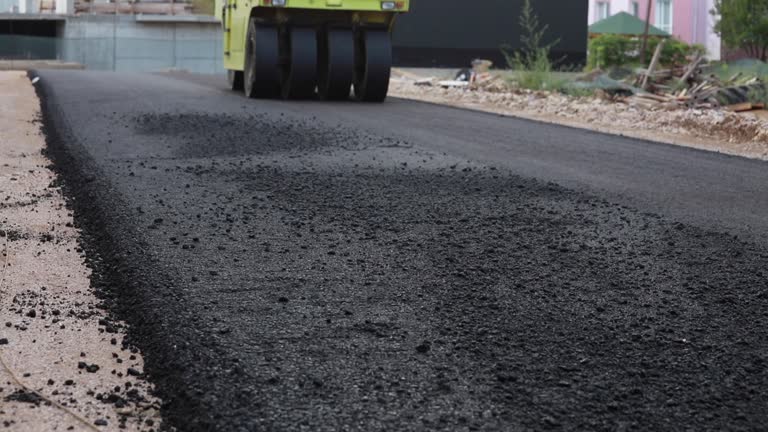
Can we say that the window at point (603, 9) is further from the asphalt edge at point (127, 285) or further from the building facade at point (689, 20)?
the asphalt edge at point (127, 285)

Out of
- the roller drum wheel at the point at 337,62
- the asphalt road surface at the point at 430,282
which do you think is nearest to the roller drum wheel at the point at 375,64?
the roller drum wheel at the point at 337,62

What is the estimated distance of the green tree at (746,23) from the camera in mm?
35062

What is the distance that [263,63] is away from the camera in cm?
1534

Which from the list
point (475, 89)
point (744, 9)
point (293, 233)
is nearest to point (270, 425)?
point (293, 233)

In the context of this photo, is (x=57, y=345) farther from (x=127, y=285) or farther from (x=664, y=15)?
(x=664, y=15)

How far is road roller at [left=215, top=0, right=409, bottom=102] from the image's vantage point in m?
15.4

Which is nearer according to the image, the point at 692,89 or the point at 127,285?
the point at 127,285

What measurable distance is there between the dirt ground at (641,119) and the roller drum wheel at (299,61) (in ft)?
9.29

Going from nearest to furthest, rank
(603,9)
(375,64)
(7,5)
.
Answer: (375,64) < (603,9) < (7,5)

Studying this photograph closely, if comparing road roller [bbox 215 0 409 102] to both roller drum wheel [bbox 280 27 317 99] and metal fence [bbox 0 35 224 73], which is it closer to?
roller drum wheel [bbox 280 27 317 99]

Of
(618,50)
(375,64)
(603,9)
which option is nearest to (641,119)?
(375,64)

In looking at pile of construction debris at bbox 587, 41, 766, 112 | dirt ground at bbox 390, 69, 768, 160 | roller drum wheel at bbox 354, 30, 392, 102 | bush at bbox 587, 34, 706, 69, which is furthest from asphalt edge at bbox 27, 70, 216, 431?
bush at bbox 587, 34, 706, 69

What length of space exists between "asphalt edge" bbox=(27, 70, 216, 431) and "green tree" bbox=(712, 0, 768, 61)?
30.8 meters

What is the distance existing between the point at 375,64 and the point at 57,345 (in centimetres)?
1241
